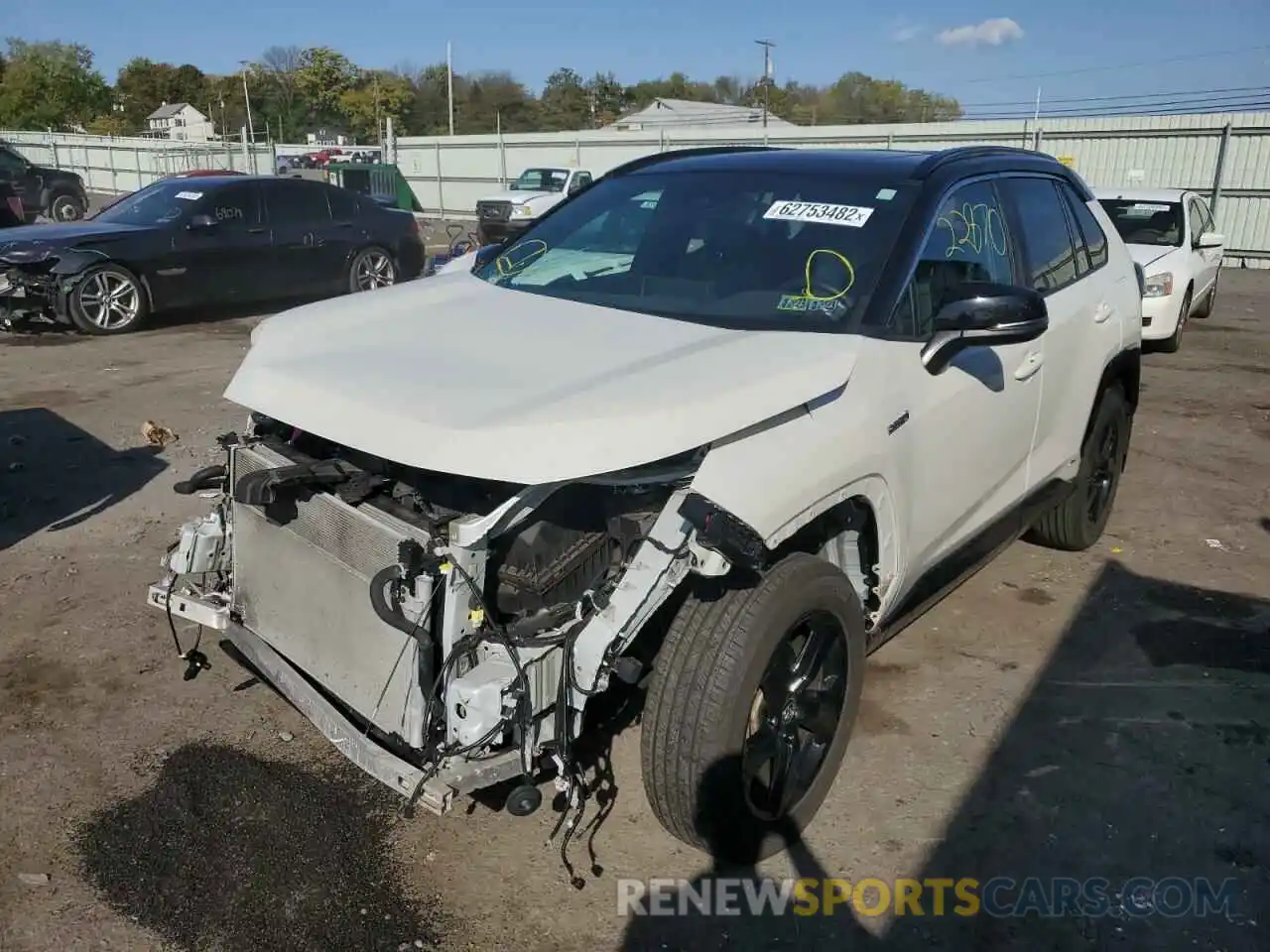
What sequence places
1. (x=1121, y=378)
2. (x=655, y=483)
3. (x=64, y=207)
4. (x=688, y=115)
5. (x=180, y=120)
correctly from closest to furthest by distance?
(x=655, y=483) → (x=1121, y=378) → (x=64, y=207) → (x=688, y=115) → (x=180, y=120)

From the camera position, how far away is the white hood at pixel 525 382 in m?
2.37

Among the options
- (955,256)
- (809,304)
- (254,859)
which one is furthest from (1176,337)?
(254,859)

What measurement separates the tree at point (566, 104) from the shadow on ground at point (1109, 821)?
246 ft

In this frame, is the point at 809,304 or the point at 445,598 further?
the point at 809,304

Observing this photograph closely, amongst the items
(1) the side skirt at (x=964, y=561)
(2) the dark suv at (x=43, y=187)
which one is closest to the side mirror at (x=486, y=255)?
(1) the side skirt at (x=964, y=561)

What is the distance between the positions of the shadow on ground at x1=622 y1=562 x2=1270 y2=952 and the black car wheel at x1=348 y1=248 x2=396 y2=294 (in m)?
10.5

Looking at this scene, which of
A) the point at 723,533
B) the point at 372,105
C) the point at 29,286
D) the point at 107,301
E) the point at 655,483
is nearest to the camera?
the point at 723,533

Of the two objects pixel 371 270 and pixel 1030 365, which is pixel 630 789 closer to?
pixel 1030 365

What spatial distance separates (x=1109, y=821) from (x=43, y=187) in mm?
25417

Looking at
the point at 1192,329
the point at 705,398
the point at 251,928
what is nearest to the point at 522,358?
the point at 705,398

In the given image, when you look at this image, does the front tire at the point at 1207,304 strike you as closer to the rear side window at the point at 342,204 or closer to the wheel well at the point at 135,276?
the rear side window at the point at 342,204

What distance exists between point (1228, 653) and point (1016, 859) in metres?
1.89

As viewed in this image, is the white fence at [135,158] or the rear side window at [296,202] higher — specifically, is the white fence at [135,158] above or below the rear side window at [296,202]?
above

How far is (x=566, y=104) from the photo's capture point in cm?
8281
